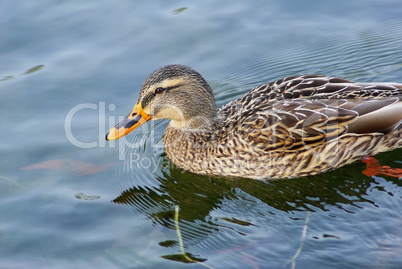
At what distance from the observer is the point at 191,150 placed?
8.03 metres

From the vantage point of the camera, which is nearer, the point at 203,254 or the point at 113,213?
the point at 203,254

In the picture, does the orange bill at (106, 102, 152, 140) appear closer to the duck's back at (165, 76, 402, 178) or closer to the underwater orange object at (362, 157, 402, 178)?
the duck's back at (165, 76, 402, 178)

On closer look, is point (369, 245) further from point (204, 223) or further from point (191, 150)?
point (191, 150)

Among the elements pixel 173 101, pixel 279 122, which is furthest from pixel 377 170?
pixel 173 101

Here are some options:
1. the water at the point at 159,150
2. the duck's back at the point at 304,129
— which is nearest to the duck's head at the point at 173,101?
the duck's back at the point at 304,129

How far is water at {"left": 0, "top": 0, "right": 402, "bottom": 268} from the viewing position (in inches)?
258

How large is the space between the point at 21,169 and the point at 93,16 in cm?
410

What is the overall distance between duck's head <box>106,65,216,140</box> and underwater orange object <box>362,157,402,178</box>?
225cm

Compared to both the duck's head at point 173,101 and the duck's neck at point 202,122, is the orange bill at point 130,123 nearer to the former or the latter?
the duck's head at point 173,101

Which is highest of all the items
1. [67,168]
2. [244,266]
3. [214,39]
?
[214,39]

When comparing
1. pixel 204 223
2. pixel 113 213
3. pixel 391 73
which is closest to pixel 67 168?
pixel 113 213

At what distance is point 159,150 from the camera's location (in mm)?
8602

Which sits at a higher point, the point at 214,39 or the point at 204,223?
the point at 214,39

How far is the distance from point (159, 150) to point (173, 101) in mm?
1078
